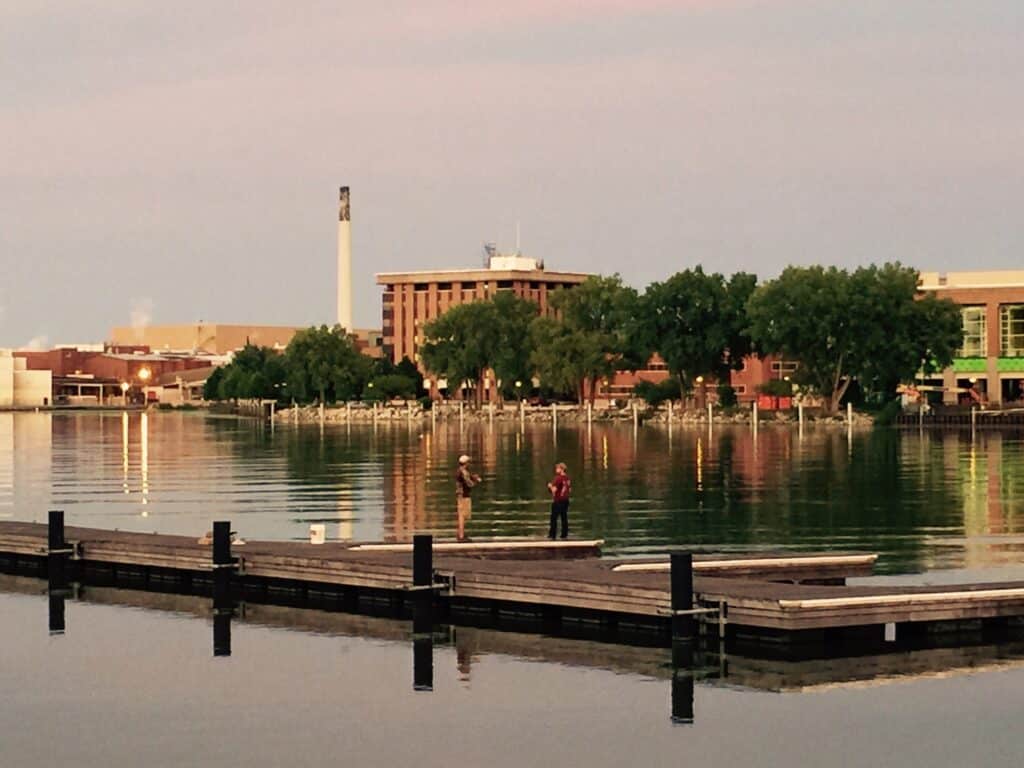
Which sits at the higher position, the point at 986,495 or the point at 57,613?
the point at 986,495

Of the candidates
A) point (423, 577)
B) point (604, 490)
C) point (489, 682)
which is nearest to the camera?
point (489, 682)

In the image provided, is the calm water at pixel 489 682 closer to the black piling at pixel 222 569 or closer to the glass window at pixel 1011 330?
the black piling at pixel 222 569

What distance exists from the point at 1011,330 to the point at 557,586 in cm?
16425

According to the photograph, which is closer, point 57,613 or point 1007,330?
point 57,613

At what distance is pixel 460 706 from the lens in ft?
106

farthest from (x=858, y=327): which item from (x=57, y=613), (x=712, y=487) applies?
(x=57, y=613)

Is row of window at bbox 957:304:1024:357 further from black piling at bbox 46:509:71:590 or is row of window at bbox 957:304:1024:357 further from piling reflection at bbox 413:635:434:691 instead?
piling reflection at bbox 413:635:434:691

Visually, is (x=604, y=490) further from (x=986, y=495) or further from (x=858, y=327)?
(x=858, y=327)

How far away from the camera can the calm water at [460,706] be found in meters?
29.0

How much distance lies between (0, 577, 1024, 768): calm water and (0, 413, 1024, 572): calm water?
1561cm

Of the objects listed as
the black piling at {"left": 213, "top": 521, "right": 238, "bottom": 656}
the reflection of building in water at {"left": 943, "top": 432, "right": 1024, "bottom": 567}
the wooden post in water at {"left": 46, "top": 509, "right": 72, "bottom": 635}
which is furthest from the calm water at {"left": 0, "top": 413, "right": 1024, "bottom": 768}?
the wooden post in water at {"left": 46, "top": 509, "right": 72, "bottom": 635}

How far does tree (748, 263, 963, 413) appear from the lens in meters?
184

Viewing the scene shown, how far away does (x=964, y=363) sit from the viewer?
19962cm

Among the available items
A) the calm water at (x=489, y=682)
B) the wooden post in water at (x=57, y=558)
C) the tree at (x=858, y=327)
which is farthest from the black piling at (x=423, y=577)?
the tree at (x=858, y=327)
